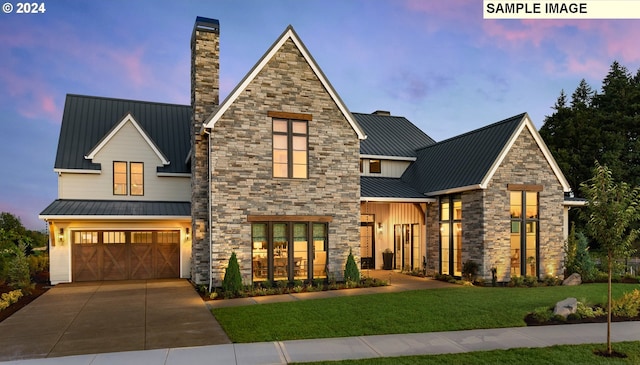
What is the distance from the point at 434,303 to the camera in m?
12.7

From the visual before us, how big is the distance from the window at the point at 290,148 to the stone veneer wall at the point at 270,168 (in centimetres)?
25

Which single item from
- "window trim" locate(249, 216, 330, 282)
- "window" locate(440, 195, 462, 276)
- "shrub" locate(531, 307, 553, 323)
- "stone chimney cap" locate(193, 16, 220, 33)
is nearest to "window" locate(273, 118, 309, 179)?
"window trim" locate(249, 216, 330, 282)

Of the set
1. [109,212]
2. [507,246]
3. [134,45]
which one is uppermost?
[134,45]

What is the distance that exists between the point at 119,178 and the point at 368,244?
13.1 metres

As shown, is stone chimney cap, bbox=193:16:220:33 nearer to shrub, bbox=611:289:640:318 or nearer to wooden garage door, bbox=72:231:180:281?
wooden garage door, bbox=72:231:180:281

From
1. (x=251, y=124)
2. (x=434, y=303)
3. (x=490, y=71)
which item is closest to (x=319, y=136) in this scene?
(x=251, y=124)

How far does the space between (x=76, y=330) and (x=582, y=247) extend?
66.9 ft

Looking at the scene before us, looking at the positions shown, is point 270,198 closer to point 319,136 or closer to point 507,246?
point 319,136

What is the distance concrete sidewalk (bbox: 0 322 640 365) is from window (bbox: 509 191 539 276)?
8.11 m

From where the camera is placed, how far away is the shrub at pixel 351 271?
54.6 feet

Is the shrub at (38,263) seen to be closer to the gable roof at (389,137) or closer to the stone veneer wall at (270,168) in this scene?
the stone veneer wall at (270,168)

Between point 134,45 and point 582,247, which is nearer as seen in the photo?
point 582,247

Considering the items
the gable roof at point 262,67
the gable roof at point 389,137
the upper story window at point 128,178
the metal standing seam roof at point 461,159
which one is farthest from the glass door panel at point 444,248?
the upper story window at point 128,178

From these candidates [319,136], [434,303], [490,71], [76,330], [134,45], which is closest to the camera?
[76,330]
